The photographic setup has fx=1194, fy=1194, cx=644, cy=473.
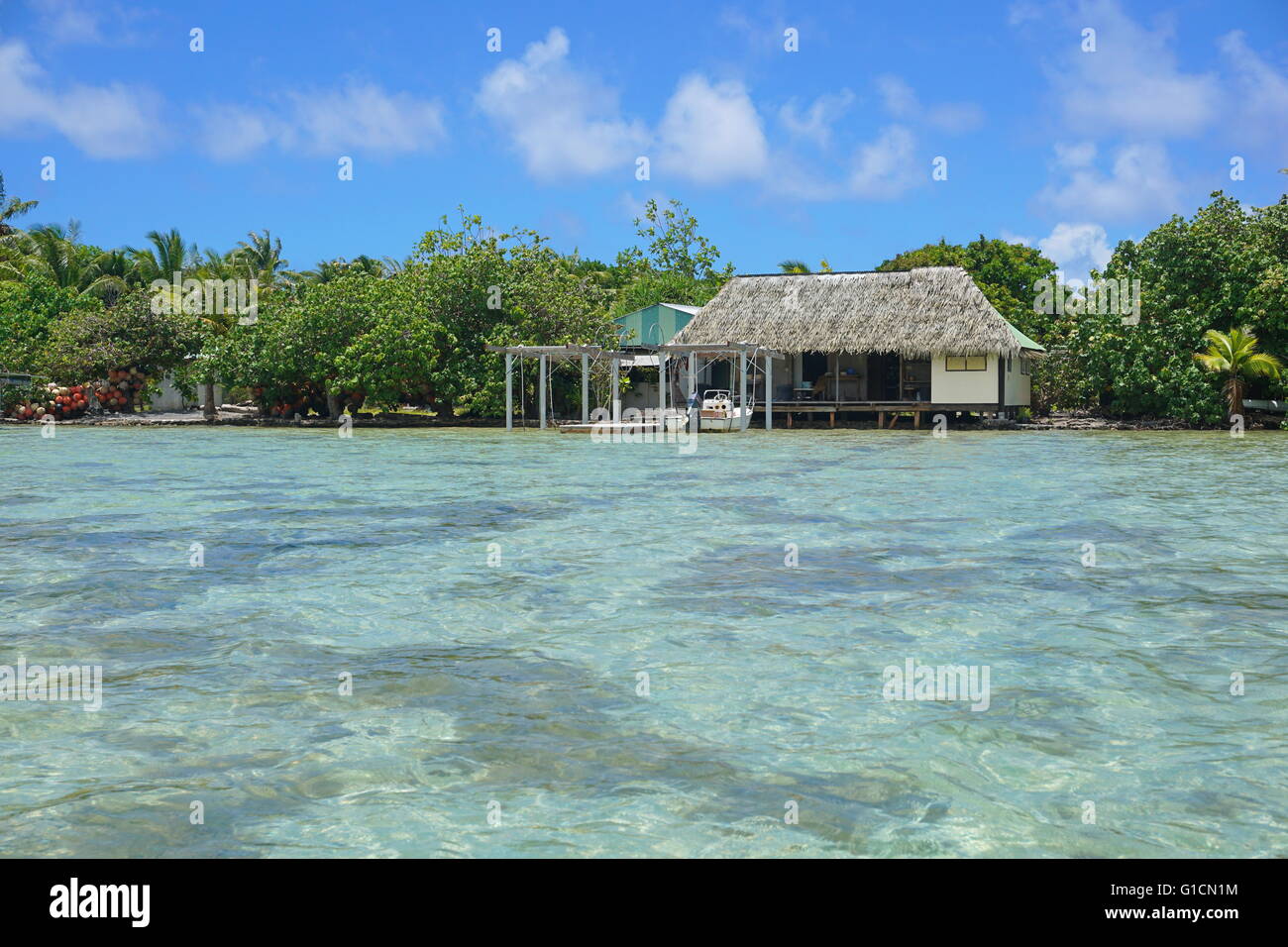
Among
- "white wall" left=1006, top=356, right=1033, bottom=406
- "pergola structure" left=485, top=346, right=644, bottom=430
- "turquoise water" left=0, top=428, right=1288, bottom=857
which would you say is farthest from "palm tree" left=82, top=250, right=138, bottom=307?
"turquoise water" left=0, top=428, right=1288, bottom=857

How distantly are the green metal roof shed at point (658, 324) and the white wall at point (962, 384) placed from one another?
979 centimetres

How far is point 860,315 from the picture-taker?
32844mm

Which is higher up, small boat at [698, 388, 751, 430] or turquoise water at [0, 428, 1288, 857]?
small boat at [698, 388, 751, 430]

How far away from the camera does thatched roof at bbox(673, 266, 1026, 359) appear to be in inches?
1225

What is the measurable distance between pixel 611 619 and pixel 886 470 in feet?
37.8

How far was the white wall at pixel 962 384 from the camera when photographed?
3130cm

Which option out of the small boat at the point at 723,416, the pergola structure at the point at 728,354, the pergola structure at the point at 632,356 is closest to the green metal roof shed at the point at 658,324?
the pergola structure at the point at 632,356

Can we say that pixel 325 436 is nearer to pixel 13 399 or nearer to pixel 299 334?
pixel 299 334

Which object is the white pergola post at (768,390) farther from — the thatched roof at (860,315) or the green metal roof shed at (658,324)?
the green metal roof shed at (658,324)

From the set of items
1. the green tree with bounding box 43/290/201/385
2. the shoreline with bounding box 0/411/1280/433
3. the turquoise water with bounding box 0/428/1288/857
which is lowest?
the turquoise water with bounding box 0/428/1288/857

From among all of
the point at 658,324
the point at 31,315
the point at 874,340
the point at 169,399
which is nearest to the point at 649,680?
the point at 874,340

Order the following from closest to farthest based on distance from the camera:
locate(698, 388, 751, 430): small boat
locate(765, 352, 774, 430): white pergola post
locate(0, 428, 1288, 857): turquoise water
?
locate(0, 428, 1288, 857): turquoise water → locate(698, 388, 751, 430): small boat → locate(765, 352, 774, 430): white pergola post

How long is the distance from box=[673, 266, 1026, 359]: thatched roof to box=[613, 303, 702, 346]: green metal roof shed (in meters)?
3.73

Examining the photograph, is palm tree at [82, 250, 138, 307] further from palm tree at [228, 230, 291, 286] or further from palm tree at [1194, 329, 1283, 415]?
palm tree at [1194, 329, 1283, 415]
